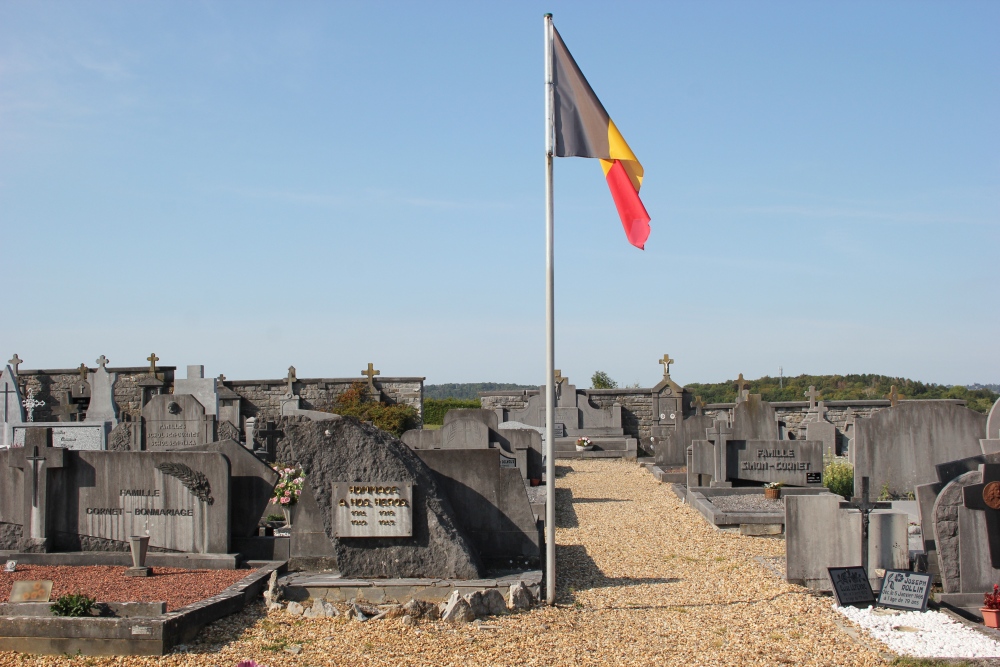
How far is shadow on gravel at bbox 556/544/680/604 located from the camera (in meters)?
8.28

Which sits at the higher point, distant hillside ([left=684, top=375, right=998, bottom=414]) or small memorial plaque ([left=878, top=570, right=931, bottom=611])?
distant hillside ([left=684, top=375, right=998, bottom=414])

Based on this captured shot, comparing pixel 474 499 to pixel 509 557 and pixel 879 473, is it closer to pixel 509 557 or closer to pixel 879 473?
pixel 509 557

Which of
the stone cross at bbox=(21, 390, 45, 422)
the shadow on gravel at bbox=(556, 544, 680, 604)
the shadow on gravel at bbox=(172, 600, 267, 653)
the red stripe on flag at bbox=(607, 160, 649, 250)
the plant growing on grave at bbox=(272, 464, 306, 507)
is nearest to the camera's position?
the shadow on gravel at bbox=(172, 600, 267, 653)

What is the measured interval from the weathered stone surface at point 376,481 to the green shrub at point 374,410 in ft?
66.9

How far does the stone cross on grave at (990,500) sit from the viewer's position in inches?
283

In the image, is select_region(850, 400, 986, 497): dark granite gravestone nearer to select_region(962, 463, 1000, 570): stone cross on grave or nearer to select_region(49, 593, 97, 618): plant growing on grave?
select_region(962, 463, 1000, 570): stone cross on grave

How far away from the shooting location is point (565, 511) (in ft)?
46.9

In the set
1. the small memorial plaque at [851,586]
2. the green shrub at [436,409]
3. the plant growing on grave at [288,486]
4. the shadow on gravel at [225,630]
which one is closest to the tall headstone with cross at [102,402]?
the plant growing on grave at [288,486]

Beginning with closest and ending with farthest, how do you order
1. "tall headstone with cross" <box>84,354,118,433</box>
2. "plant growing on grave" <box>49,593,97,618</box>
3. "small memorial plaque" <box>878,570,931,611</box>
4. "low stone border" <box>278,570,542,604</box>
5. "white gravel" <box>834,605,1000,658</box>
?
1. "white gravel" <box>834,605,1000,658</box>
2. "plant growing on grave" <box>49,593,97,618</box>
3. "small memorial plaque" <box>878,570,931,611</box>
4. "low stone border" <box>278,570,542,604</box>
5. "tall headstone with cross" <box>84,354,118,433</box>

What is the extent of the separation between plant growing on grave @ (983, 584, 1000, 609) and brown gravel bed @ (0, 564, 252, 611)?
20.4 ft

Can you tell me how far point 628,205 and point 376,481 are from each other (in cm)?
343

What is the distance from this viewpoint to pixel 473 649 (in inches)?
251

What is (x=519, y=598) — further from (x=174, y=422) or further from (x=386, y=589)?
(x=174, y=422)

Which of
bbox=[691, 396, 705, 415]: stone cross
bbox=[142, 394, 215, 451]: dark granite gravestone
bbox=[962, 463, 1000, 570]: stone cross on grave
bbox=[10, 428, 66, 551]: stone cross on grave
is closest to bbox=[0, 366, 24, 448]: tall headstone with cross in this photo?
bbox=[142, 394, 215, 451]: dark granite gravestone
